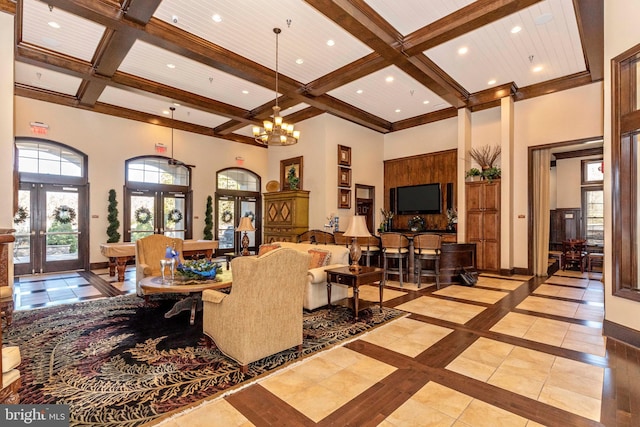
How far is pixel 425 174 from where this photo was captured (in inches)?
364

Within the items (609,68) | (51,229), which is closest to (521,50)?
(609,68)

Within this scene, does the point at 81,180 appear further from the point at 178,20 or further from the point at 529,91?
the point at 529,91

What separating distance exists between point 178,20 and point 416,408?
577 cm

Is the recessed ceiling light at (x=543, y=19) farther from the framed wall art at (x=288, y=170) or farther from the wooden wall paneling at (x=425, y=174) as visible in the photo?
the framed wall art at (x=288, y=170)

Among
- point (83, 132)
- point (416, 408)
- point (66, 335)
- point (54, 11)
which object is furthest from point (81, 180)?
point (416, 408)

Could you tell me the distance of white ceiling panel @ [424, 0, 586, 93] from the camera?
15.6 ft

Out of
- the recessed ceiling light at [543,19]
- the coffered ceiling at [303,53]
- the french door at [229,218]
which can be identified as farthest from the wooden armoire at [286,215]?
the recessed ceiling light at [543,19]

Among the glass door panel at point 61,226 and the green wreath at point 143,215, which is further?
the green wreath at point 143,215

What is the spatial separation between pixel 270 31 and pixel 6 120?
388 centimetres

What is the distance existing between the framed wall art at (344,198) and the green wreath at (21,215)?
7.50 metres

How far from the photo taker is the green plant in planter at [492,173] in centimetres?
745

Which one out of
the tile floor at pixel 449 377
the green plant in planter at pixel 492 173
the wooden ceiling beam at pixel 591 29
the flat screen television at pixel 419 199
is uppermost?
the wooden ceiling beam at pixel 591 29

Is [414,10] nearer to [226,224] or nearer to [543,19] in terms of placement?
[543,19]

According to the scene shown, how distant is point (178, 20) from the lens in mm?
4742
